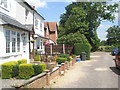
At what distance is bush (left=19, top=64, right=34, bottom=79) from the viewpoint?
897 centimetres

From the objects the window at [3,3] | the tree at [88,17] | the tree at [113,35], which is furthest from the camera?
the tree at [113,35]

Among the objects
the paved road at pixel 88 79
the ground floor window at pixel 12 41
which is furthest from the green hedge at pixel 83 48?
the ground floor window at pixel 12 41

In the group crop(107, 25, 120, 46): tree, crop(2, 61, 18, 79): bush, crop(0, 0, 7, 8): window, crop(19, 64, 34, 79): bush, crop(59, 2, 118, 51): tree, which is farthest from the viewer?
crop(107, 25, 120, 46): tree

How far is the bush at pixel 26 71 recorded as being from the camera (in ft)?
29.4

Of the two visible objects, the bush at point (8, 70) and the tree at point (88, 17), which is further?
the tree at point (88, 17)

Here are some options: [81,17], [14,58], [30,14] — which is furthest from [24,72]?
[81,17]

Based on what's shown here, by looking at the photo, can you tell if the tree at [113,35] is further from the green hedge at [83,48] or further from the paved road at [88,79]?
the paved road at [88,79]

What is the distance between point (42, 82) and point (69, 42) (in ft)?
69.3

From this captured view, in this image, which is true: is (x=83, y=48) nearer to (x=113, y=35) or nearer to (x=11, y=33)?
(x=11, y=33)

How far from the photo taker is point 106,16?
37.9 metres

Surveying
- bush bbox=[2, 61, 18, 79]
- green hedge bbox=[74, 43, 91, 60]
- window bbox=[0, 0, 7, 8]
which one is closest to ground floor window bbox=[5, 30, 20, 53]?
bush bbox=[2, 61, 18, 79]

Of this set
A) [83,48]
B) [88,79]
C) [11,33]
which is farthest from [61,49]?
[88,79]

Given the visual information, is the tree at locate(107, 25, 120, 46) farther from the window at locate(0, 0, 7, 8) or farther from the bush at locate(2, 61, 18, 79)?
the bush at locate(2, 61, 18, 79)

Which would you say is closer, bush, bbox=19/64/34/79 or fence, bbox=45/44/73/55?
bush, bbox=19/64/34/79
